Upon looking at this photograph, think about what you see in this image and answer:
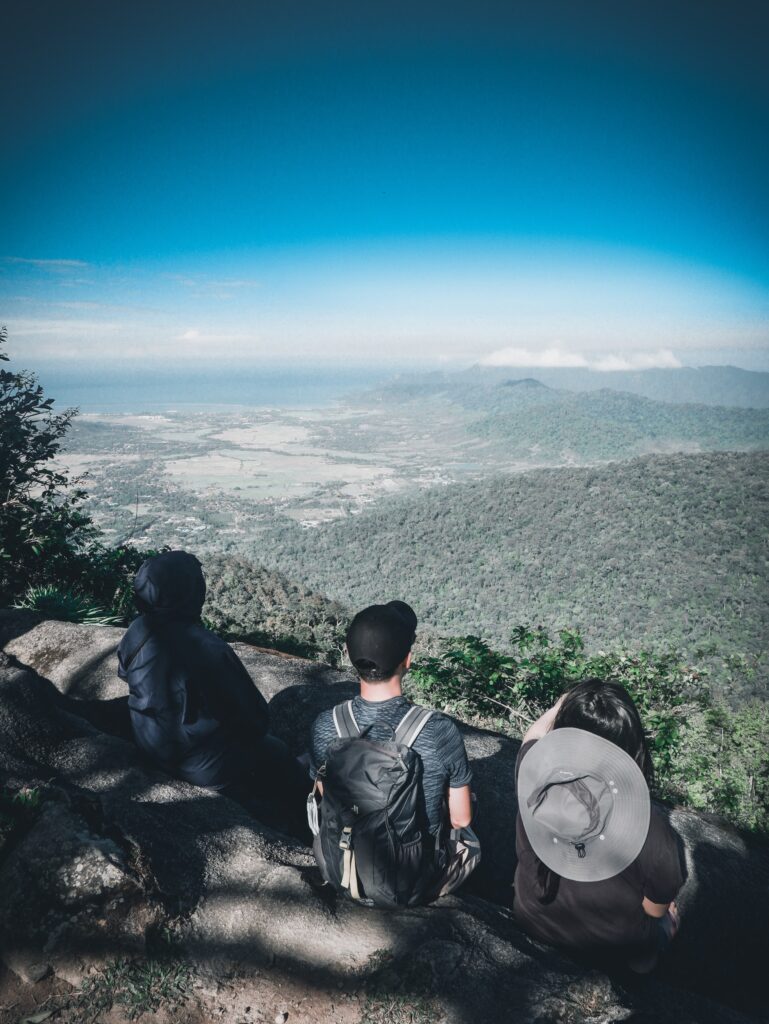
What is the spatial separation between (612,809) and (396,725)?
3.10ft

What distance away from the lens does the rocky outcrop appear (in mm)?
2076

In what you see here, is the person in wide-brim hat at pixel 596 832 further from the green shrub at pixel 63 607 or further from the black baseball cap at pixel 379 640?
the green shrub at pixel 63 607

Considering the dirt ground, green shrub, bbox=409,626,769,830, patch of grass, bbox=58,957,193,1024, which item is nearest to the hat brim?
the dirt ground

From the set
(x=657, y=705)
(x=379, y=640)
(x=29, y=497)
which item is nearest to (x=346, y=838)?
(x=379, y=640)

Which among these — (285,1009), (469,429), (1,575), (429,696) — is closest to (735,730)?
(429,696)

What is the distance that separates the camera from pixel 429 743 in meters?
2.42

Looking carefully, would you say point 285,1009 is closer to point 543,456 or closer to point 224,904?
point 224,904

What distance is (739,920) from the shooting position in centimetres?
348

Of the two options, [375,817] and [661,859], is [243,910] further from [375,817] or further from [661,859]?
[661,859]

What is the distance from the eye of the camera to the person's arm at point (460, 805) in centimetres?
257

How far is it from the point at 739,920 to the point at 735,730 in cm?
507

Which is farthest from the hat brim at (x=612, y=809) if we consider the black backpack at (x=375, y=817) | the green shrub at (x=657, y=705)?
the green shrub at (x=657, y=705)

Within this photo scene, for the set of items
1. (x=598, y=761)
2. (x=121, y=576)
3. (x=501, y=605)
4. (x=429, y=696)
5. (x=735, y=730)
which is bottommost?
(x=501, y=605)

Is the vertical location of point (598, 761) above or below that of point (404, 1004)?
above
